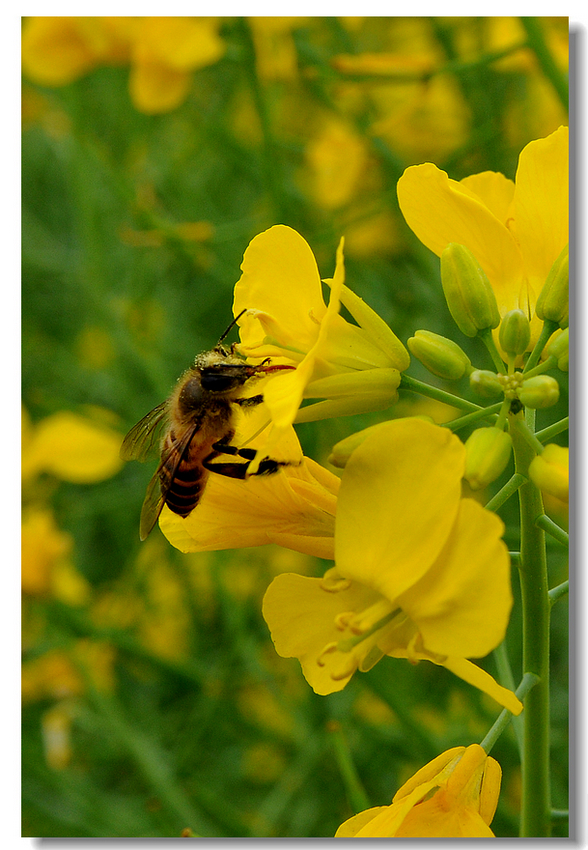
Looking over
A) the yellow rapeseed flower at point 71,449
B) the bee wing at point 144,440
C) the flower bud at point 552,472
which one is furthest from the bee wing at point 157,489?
the yellow rapeseed flower at point 71,449

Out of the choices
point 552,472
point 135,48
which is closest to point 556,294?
point 552,472

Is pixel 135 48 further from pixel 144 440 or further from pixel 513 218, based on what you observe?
pixel 513 218

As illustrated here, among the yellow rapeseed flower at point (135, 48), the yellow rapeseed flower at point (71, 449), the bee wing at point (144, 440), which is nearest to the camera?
the bee wing at point (144, 440)

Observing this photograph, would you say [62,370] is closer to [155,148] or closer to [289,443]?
[155,148]

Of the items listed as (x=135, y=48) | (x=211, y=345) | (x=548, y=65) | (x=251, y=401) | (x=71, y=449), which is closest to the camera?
(x=251, y=401)

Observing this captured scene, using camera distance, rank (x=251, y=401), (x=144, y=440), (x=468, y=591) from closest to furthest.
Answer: (x=468, y=591), (x=251, y=401), (x=144, y=440)

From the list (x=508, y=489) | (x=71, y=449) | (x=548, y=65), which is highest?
(x=548, y=65)

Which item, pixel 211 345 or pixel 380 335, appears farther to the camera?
pixel 211 345

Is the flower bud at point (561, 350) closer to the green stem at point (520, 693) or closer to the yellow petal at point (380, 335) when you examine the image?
the yellow petal at point (380, 335)
